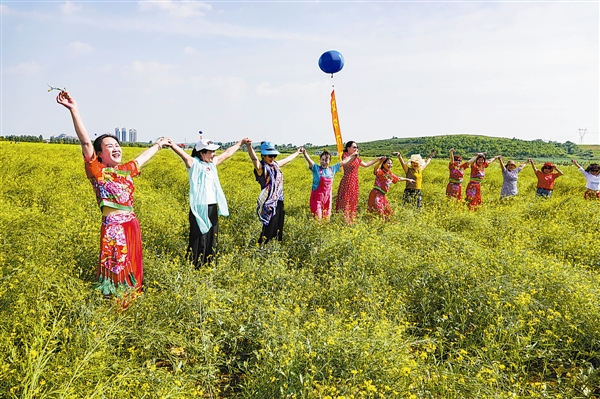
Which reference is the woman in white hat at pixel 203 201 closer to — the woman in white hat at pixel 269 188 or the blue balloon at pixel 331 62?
the woman in white hat at pixel 269 188

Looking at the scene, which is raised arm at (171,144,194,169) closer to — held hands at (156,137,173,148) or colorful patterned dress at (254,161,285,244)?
held hands at (156,137,173,148)

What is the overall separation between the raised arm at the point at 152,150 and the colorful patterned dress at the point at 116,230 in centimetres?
8

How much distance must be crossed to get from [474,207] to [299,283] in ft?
20.0

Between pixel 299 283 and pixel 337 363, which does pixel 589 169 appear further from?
pixel 337 363

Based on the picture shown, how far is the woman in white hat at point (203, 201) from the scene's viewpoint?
4.30 metres

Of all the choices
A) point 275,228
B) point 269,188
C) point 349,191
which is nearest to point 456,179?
point 349,191

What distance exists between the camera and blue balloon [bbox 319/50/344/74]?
6629 mm

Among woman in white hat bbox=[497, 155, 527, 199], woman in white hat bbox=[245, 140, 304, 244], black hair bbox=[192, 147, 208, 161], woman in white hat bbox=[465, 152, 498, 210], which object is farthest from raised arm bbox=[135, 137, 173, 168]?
woman in white hat bbox=[497, 155, 527, 199]

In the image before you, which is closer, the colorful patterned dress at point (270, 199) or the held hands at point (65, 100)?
the held hands at point (65, 100)

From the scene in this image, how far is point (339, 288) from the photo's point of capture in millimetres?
4035

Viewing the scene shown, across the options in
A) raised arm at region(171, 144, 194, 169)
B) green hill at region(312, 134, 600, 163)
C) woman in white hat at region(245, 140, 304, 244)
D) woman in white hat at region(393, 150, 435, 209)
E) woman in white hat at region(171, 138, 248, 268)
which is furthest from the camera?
green hill at region(312, 134, 600, 163)

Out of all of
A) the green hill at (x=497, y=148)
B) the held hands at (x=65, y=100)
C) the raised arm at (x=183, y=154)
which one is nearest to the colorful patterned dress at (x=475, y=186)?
the raised arm at (x=183, y=154)

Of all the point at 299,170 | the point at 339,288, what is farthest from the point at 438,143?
the point at 339,288

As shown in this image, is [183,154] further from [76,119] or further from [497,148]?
[497,148]
